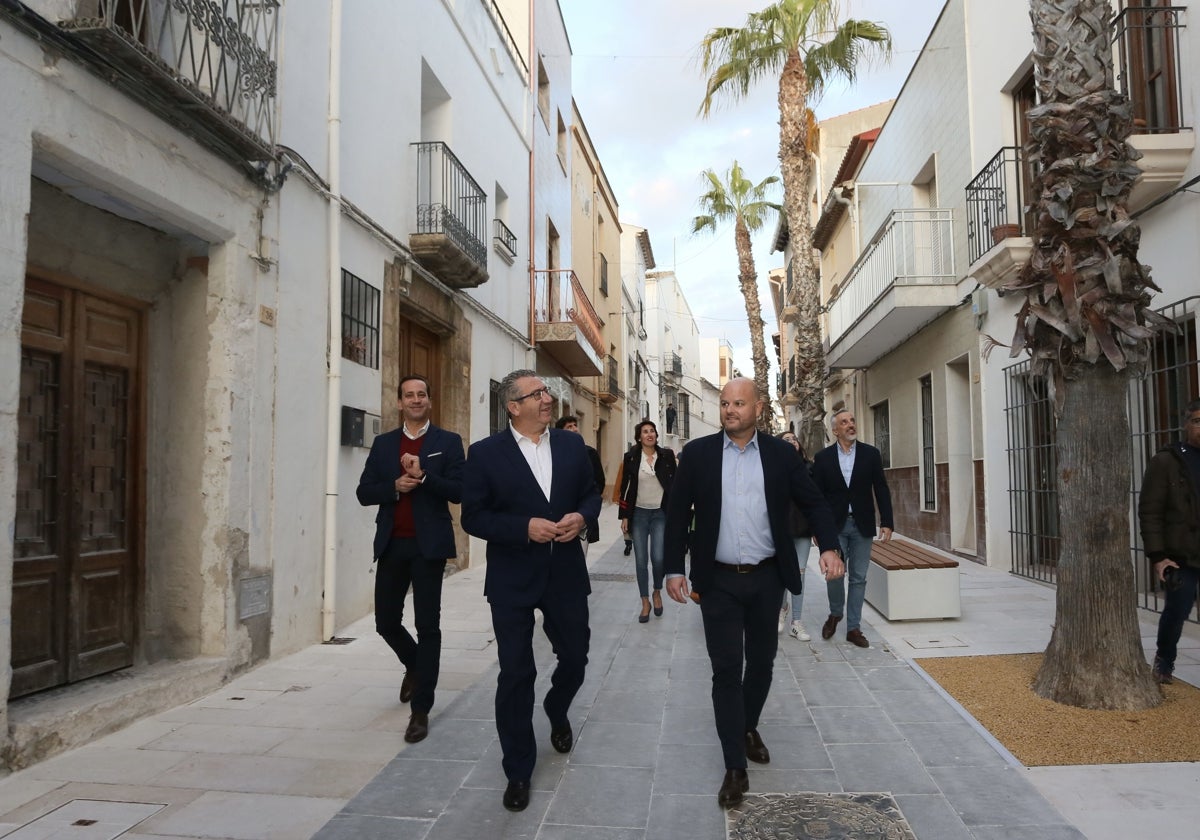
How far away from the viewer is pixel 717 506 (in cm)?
396

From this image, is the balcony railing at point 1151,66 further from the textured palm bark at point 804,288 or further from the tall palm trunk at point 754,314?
the tall palm trunk at point 754,314

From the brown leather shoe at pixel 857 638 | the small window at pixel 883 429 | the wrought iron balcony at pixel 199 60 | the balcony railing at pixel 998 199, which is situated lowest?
the brown leather shoe at pixel 857 638

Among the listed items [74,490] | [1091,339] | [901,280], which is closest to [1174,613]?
[1091,339]

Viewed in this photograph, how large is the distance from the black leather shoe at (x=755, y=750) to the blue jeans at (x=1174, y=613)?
2.74m

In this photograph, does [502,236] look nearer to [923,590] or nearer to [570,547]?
[923,590]

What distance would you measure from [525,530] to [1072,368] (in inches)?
131

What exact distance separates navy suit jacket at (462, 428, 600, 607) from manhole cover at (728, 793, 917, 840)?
1158 millimetres

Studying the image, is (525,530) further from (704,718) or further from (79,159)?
(79,159)

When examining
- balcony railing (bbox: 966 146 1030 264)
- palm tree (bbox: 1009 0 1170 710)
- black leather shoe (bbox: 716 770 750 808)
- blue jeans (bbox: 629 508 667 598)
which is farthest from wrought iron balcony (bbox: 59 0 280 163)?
balcony railing (bbox: 966 146 1030 264)

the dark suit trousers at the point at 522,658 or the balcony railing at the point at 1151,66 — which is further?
the balcony railing at the point at 1151,66

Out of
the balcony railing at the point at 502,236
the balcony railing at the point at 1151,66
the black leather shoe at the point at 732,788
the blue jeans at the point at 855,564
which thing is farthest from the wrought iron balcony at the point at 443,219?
the black leather shoe at the point at 732,788

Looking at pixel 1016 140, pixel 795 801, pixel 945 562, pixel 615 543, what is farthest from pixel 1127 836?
pixel 615 543

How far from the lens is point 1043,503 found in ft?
34.1

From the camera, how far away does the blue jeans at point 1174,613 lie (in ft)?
17.1
